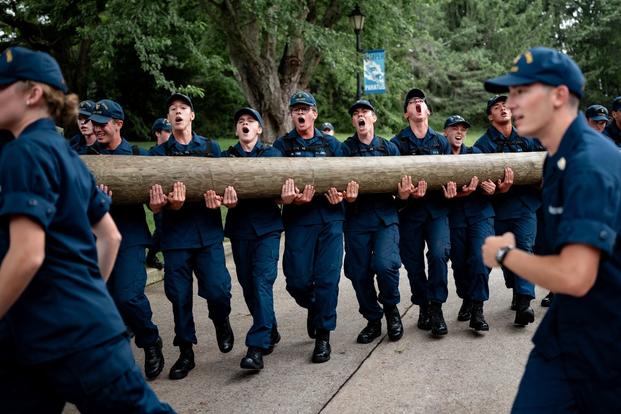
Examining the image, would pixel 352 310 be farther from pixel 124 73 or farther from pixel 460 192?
pixel 124 73

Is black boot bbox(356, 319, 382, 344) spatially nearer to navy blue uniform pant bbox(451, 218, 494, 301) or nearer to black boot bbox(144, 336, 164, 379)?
navy blue uniform pant bbox(451, 218, 494, 301)

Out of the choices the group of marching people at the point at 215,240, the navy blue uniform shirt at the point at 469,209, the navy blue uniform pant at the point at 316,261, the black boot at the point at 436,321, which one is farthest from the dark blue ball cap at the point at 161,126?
the black boot at the point at 436,321

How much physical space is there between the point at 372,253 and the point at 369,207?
44 cm

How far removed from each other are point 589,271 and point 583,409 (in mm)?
594

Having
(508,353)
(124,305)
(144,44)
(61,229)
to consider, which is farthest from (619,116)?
(144,44)

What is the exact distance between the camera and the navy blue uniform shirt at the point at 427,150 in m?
6.27

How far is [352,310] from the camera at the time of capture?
7055 mm

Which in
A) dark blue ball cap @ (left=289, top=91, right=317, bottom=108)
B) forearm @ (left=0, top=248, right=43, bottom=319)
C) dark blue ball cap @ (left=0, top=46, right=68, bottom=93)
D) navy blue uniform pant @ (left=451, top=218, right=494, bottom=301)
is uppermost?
dark blue ball cap @ (left=0, top=46, right=68, bottom=93)

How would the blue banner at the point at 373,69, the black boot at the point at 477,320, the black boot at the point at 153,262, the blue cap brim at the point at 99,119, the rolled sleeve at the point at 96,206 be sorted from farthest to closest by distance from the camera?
the blue banner at the point at 373,69 < the black boot at the point at 153,262 < the black boot at the point at 477,320 < the blue cap brim at the point at 99,119 < the rolled sleeve at the point at 96,206

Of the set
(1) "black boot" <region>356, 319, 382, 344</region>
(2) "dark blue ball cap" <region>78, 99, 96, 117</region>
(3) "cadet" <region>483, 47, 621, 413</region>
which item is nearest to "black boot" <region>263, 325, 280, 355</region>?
(1) "black boot" <region>356, 319, 382, 344</region>

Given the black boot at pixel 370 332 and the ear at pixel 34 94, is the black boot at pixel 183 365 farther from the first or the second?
the ear at pixel 34 94

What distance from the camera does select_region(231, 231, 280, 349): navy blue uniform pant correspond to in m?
5.15

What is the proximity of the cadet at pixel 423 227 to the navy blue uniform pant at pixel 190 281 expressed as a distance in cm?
187

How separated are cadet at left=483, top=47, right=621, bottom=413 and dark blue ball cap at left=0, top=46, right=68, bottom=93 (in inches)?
70.0
